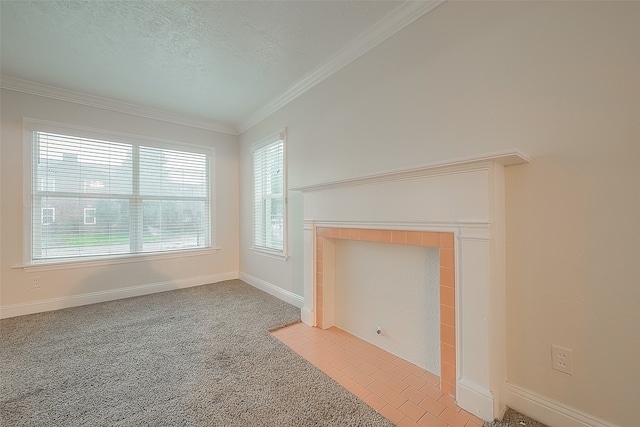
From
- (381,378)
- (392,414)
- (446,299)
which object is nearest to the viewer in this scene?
(392,414)

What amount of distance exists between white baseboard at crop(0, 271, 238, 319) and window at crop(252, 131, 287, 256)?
1101 millimetres

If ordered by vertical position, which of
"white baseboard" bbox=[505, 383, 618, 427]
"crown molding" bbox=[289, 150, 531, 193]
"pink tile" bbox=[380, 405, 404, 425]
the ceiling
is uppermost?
the ceiling

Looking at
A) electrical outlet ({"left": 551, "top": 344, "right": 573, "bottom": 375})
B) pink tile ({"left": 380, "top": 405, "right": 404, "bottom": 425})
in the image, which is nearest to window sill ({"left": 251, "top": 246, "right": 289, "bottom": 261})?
pink tile ({"left": 380, "top": 405, "right": 404, "bottom": 425})

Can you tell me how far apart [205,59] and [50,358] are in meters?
2.83

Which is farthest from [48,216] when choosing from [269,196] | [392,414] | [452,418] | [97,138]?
[452,418]

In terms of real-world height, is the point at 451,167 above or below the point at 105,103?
below

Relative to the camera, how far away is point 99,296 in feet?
10.8

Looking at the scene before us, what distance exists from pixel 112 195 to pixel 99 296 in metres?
1.30

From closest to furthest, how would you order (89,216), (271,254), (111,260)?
(89,216)
(111,260)
(271,254)

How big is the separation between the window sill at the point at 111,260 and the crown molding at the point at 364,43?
2.54 m

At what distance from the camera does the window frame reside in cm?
292

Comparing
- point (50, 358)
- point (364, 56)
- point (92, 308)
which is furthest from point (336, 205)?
point (92, 308)

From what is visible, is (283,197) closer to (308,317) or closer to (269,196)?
(269,196)

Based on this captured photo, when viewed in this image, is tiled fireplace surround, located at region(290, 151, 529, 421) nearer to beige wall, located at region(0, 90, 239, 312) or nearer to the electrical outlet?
the electrical outlet
